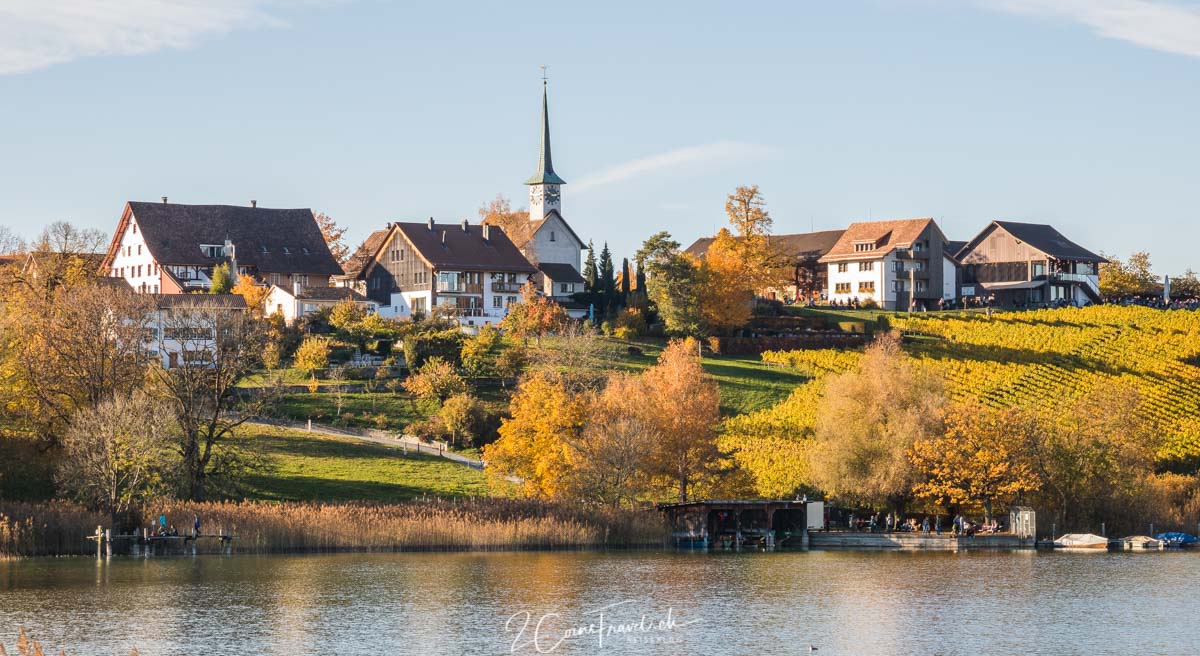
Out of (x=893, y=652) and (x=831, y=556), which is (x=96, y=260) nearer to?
(x=831, y=556)

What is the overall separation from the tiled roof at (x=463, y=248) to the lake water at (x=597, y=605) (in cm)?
5850

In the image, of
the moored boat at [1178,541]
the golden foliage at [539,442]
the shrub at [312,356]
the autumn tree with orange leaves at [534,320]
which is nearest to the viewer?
the moored boat at [1178,541]

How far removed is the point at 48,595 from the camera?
4781cm

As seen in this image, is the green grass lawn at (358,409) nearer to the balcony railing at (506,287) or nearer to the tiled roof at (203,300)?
the tiled roof at (203,300)

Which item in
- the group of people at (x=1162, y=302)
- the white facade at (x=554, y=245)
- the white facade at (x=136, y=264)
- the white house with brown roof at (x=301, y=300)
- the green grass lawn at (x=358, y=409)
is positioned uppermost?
the white facade at (x=554, y=245)

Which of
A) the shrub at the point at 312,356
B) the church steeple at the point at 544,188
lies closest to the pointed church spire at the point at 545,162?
the church steeple at the point at 544,188

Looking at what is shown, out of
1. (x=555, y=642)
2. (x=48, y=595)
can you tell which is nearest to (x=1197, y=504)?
(x=555, y=642)

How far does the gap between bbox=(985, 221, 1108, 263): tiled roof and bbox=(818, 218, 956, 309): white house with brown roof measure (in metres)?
7.12

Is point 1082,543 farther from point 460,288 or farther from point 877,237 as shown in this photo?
point 877,237

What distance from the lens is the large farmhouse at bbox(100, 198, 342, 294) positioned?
116375mm

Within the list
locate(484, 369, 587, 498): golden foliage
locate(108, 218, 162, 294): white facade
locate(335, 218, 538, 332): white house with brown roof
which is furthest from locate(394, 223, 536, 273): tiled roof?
locate(484, 369, 587, 498): golden foliage

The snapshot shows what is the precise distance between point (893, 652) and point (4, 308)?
163 ft

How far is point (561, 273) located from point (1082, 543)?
72773 millimetres

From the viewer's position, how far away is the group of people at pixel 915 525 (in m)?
70.3
